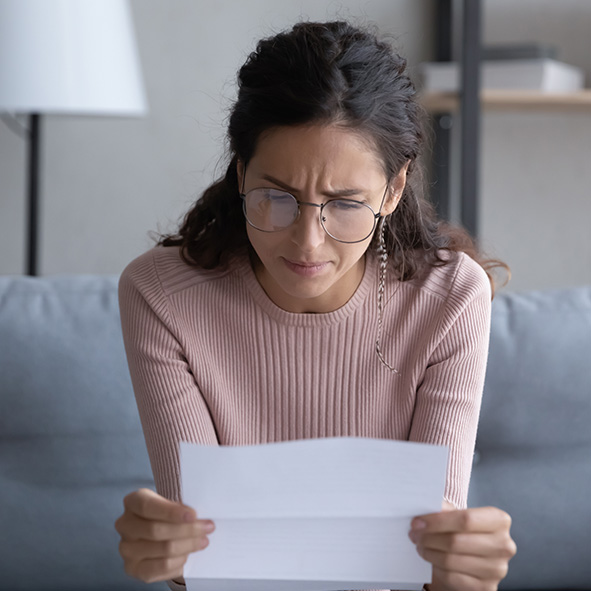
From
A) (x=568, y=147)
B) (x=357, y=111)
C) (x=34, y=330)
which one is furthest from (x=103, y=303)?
(x=568, y=147)

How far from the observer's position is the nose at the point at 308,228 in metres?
0.98

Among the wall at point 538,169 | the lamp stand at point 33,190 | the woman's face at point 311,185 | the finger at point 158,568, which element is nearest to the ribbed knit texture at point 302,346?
the woman's face at point 311,185

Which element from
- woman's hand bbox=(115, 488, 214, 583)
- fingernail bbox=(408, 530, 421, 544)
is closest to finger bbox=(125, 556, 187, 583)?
woman's hand bbox=(115, 488, 214, 583)

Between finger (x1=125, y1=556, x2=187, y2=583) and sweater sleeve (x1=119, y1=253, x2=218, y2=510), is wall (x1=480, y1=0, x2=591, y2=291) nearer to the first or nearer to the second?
sweater sleeve (x1=119, y1=253, x2=218, y2=510)

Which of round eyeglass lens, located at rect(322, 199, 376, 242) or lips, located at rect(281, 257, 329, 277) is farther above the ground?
round eyeglass lens, located at rect(322, 199, 376, 242)

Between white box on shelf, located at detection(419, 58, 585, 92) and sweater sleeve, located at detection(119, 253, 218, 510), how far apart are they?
1.17m

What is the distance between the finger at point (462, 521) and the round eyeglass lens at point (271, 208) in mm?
395

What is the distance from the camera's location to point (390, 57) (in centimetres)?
106

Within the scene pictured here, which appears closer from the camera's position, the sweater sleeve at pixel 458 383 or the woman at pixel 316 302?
the woman at pixel 316 302

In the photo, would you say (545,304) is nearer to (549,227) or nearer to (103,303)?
(103,303)

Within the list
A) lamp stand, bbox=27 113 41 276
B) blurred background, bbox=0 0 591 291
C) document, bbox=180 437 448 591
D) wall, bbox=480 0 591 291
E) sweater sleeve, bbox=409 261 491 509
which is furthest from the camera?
wall, bbox=480 0 591 291

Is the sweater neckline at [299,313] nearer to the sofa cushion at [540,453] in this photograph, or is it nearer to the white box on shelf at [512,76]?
the sofa cushion at [540,453]

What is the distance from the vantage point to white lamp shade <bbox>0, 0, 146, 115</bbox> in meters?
1.68

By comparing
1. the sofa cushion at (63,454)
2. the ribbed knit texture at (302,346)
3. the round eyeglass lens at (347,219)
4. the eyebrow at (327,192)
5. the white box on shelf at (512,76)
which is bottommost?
the sofa cushion at (63,454)
